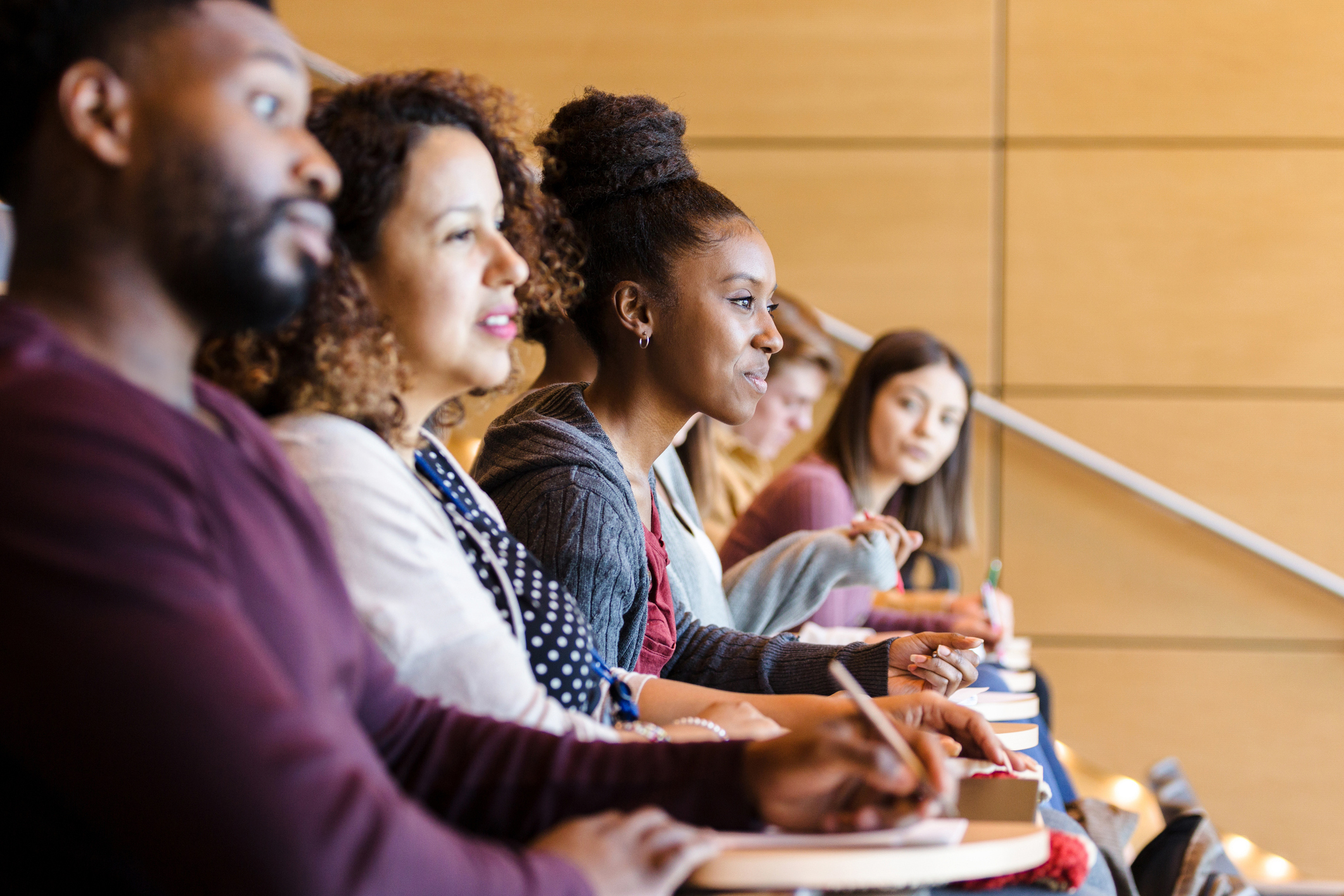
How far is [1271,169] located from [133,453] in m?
3.70

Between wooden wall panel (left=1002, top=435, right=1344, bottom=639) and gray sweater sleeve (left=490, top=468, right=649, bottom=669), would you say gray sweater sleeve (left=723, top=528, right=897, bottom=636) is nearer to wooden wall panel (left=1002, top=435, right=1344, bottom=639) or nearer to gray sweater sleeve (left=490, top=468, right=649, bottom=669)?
gray sweater sleeve (left=490, top=468, right=649, bottom=669)

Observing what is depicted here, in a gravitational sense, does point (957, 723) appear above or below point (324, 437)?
below

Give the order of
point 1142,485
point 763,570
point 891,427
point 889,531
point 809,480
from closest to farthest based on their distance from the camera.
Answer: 1. point 889,531
2. point 763,570
3. point 809,480
4. point 891,427
5. point 1142,485

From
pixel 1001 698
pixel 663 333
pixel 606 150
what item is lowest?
pixel 1001 698

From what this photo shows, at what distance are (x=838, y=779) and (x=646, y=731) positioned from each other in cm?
31

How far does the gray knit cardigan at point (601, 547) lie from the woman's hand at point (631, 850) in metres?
0.54

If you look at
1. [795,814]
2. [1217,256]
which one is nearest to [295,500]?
[795,814]

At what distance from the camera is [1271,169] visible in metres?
3.60

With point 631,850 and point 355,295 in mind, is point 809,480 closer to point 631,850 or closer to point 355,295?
point 355,295

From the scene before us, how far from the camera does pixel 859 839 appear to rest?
2.52 feet

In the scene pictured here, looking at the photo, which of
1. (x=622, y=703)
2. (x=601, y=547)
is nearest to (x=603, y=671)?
(x=622, y=703)

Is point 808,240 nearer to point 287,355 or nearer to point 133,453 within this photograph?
point 287,355

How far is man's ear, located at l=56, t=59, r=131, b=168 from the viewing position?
0.68m

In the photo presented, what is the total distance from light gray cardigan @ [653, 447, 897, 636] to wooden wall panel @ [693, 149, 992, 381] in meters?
1.65
